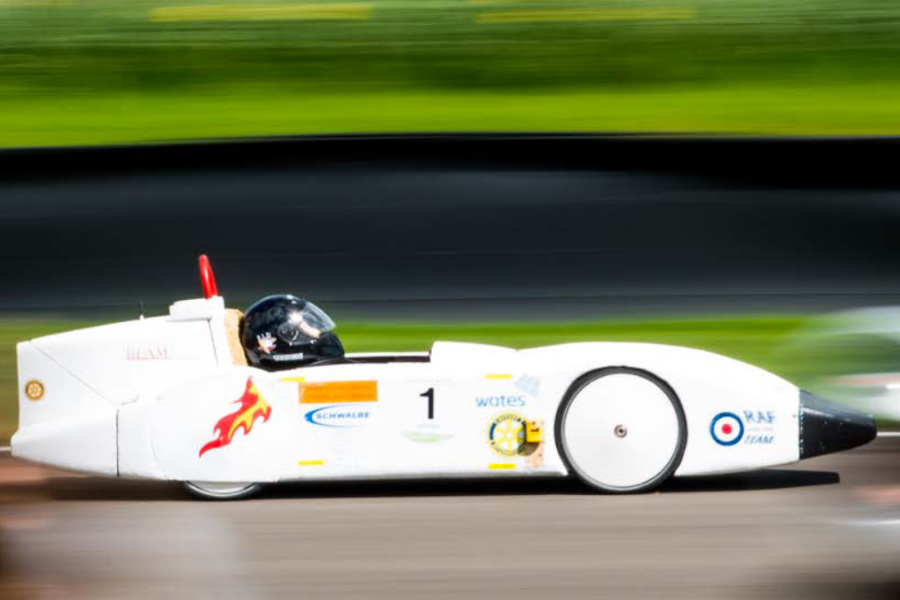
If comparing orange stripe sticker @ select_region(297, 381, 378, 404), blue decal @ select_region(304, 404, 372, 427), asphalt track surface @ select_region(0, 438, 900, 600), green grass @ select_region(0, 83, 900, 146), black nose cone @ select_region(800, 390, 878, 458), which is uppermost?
green grass @ select_region(0, 83, 900, 146)

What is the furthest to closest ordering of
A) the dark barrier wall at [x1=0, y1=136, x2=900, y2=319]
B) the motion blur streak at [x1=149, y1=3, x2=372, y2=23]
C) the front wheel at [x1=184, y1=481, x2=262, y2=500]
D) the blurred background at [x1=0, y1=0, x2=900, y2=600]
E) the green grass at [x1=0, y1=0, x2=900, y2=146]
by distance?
the motion blur streak at [x1=149, y1=3, x2=372, y2=23]
the green grass at [x1=0, y1=0, x2=900, y2=146]
the dark barrier wall at [x1=0, y1=136, x2=900, y2=319]
the front wheel at [x1=184, y1=481, x2=262, y2=500]
the blurred background at [x1=0, y1=0, x2=900, y2=600]

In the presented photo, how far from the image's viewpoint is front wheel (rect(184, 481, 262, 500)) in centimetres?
675

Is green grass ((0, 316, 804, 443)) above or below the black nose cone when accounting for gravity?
above

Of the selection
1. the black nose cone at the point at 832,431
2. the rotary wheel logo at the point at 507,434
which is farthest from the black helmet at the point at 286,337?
the black nose cone at the point at 832,431

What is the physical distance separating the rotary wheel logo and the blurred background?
0.23 meters

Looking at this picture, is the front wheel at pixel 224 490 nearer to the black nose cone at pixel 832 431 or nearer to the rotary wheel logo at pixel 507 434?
the rotary wheel logo at pixel 507 434

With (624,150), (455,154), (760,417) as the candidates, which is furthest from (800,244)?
(760,417)

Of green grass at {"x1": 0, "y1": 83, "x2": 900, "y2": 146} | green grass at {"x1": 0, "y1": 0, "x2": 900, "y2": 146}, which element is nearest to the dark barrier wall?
green grass at {"x1": 0, "y1": 83, "x2": 900, "y2": 146}

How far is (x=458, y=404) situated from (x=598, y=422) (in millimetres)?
601

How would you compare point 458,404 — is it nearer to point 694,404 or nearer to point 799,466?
point 694,404

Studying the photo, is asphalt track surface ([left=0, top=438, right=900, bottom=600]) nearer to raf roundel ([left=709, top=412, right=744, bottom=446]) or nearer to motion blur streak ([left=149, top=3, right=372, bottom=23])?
raf roundel ([left=709, top=412, right=744, bottom=446])

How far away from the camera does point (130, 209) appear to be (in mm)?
11586

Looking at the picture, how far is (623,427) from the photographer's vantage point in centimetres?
648

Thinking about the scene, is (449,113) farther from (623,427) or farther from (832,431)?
(832,431)
